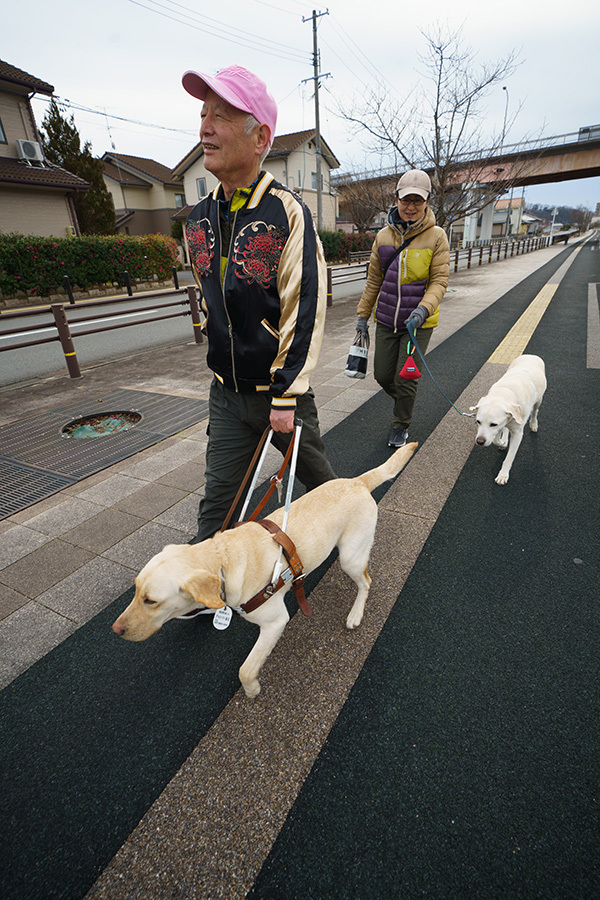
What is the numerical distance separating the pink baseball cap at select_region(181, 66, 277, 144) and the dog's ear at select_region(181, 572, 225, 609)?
1942 millimetres

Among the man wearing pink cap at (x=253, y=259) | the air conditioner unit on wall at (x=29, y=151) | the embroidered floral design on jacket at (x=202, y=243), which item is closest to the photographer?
the man wearing pink cap at (x=253, y=259)

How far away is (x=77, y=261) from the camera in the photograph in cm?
1867

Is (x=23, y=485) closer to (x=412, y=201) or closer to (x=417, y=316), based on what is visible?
(x=417, y=316)

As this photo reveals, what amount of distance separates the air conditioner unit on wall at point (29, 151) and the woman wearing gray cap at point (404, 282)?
2683 cm

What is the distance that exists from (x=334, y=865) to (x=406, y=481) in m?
2.78

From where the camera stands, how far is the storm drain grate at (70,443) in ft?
13.3

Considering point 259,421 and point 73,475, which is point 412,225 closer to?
point 259,421

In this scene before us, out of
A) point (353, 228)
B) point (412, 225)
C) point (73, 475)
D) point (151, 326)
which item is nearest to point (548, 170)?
point (353, 228)

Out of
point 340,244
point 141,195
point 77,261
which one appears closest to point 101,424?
point 77,261

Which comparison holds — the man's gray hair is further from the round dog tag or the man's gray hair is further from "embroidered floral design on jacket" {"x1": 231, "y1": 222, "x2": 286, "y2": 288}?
the round dog tag

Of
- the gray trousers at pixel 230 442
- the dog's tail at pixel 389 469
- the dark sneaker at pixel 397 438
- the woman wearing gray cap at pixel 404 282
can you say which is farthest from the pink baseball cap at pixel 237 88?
the dark sneaker at pixel 397 438

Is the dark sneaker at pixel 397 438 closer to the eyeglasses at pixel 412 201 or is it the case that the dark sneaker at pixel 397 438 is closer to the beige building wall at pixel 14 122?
the eyeglasses at pixel 412 201

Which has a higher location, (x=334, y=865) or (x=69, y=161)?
(x=69, y=161)

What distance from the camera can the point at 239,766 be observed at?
5.82 feet
